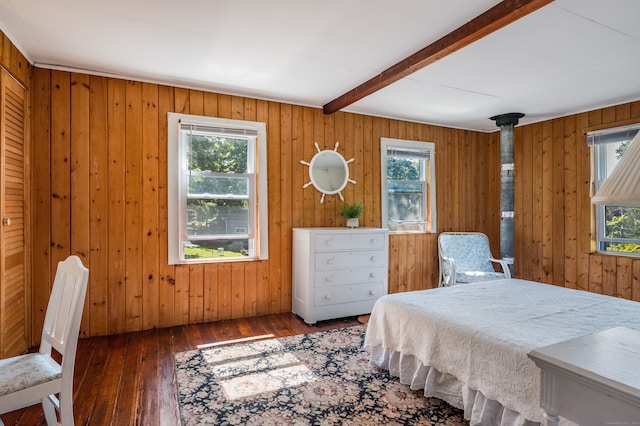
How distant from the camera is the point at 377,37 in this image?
2461mm

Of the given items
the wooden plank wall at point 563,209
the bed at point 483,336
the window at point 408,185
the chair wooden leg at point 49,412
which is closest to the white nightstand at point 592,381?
the bed at point 483,336

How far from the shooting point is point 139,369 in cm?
253

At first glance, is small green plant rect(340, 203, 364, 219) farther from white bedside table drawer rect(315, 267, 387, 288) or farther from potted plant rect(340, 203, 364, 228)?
white bedside table drawer rect(315, 267, 387, 288)

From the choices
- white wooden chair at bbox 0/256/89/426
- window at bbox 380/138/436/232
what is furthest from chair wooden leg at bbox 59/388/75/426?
window at bbox 380/138/436/232

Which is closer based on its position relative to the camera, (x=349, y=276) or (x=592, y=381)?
(x=592, y=381)

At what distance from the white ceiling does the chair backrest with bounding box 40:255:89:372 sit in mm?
1571

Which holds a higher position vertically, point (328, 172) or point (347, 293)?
point (328, 172)

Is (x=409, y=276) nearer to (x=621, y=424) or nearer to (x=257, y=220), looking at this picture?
(x=257, y=220)

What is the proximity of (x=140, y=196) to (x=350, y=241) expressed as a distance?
2093mm

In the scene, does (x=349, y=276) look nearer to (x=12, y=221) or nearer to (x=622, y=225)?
(x=12, y=221)

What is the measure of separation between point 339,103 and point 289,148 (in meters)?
0.73

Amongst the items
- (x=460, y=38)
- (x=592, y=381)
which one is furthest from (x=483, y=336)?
(x=460, y=38)

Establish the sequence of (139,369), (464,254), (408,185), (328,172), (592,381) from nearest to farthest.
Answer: (592,381), (139,369), (328,172), (464,254), (408,185)

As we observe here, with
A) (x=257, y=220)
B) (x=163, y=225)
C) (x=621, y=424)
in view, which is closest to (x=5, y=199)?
(x=163, y=225)
